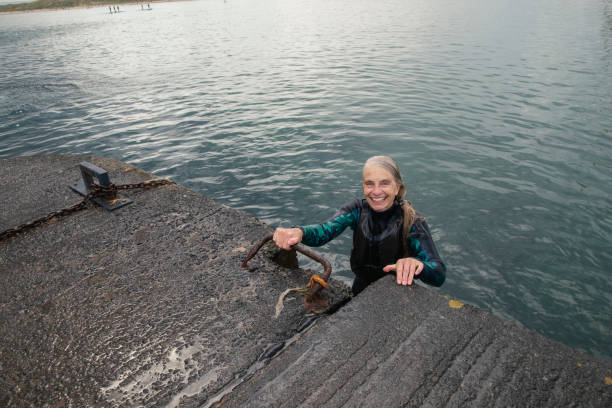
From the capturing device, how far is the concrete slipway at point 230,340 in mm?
1975

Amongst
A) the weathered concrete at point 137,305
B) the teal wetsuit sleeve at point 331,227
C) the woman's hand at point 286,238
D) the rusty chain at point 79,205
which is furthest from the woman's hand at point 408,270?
the rusty chain at point 79,205

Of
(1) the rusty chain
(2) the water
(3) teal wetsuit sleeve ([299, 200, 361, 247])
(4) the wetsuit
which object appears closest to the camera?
(4) the wetsuit

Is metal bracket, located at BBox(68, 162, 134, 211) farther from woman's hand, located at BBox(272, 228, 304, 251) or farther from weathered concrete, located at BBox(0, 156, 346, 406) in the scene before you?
woman's hand, located at BBox(272, 228, 304, 251)

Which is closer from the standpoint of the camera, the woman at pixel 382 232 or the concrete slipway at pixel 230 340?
the concrete slipway at pixel 230 340

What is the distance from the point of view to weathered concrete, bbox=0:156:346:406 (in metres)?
2.26

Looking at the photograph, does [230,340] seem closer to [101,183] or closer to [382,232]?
[382,232]

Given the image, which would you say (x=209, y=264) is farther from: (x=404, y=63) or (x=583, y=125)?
(x=404, y=63)

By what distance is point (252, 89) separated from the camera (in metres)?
14.4

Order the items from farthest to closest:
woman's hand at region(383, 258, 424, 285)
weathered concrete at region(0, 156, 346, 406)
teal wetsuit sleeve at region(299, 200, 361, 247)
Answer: teal wetsuit sleeve at region(299, 200, 361, 247) < woman's hand at region(383, 258, 424, 285) < weathered concrete at region(0, 156, 346, 406)

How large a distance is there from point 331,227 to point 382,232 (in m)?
0.44

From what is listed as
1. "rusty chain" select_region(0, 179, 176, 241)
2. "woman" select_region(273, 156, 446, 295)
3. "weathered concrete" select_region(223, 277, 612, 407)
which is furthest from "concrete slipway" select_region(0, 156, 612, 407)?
"woman" select_region(273, 156, 446, 295)

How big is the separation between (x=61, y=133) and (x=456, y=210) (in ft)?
34.3

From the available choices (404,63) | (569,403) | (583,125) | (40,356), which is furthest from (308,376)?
(404,63)

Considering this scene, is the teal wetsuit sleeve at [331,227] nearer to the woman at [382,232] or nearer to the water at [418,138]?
the woman at [382,232]
